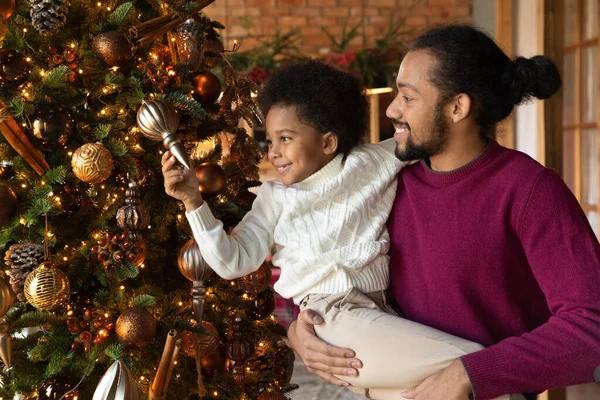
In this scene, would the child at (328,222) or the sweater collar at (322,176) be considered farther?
the sweater collar at (322,176)

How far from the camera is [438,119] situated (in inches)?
57.2

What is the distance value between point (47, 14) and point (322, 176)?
0.67m

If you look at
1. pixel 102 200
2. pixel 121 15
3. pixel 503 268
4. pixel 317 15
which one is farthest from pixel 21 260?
pixel 317 15

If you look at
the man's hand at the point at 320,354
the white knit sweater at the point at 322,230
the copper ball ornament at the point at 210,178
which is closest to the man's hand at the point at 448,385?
the man's hand at the point at 320,354

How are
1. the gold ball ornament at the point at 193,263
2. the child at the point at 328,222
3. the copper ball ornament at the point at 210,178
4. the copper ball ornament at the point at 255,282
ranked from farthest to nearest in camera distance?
the copper ball ornament at the point at 255,282, the copper ball ornament at the point at 210,178, the gold ball ornament at the point at 193,263, the child at the point at 328,222

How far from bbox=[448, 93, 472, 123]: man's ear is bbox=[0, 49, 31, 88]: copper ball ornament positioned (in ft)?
2.95

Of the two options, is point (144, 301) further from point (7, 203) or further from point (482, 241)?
point (482, 241)

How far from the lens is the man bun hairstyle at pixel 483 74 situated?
56.6 inches

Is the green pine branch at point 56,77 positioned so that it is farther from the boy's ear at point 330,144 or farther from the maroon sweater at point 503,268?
the maroon sweater at point 503,268

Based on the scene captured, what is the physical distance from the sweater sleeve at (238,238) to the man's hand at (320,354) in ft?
0.56

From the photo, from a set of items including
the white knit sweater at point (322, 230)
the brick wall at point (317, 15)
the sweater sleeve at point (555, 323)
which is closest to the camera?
the sweater sleeve at point (555, 323)

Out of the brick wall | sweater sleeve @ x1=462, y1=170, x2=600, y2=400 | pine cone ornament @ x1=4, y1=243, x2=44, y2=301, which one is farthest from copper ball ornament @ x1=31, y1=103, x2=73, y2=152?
the brick wall

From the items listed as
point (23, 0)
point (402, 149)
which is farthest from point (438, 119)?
point (23, 0)

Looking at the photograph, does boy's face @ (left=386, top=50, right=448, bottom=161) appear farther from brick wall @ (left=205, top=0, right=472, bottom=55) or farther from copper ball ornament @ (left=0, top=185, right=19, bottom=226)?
brick wall @ (left=205, top=0, right=472, bottom=55)
